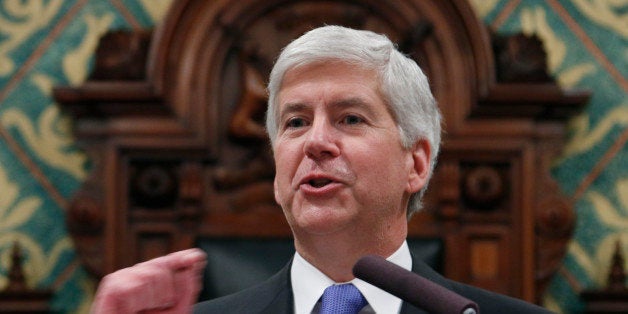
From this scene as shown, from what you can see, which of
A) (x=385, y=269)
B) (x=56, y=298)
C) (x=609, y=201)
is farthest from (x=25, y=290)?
(x=385, y=269)

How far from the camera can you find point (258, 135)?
2.60 meters

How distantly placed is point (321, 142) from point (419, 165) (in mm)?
201

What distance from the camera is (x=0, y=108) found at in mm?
2742

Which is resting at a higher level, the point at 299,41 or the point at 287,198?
the point at 299,41

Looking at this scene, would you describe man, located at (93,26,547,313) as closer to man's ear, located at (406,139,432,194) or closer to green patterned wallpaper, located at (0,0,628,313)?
man's ear, located at (406,139,432,194)

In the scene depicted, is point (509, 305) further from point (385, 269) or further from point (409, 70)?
point (385, 269)

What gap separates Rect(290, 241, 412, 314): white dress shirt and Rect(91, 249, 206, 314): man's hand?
Answer: 0.37m

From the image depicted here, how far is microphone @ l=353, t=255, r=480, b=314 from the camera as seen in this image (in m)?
0.91

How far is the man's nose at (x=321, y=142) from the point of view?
1434 mm

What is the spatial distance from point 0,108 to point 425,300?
1982 millimetres

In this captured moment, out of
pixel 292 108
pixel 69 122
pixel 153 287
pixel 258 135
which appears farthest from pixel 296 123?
pixel 69 122

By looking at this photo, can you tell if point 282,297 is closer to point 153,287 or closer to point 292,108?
point 292,108

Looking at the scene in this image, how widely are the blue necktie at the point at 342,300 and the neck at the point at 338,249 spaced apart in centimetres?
3

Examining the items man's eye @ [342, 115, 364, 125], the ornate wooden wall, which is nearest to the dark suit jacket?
man's eye @ [342, 115, 364, 125]
